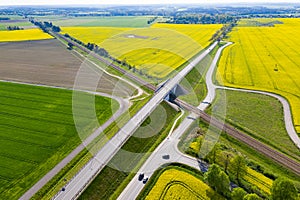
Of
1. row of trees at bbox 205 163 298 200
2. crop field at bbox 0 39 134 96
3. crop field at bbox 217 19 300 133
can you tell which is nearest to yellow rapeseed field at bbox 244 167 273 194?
row of trees at bbox 205 163 298 200

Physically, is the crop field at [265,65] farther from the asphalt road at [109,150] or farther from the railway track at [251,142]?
the asphalt road at [109,150]

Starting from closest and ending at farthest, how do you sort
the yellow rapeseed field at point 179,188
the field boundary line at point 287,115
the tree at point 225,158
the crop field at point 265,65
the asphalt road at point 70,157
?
the yellow rapeseed field at point 179,188
the asphalt road at point 70,157
the tree at point 225,158
the field boundary line at point 287,115
the crop field at point 265,65

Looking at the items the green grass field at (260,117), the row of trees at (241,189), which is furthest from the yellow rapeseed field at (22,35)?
the row of trees at (241,189)

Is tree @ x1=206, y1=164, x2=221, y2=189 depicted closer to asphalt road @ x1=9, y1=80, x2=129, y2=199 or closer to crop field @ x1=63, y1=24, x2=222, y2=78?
asphalt road @ x1=9, y1=80, x2=129, y2=199

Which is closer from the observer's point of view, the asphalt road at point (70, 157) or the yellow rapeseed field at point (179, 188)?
the yellow rapeseed field at point (179, 188)

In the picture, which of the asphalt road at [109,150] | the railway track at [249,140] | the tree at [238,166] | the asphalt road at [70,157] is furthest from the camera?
the railway track at [249,140]

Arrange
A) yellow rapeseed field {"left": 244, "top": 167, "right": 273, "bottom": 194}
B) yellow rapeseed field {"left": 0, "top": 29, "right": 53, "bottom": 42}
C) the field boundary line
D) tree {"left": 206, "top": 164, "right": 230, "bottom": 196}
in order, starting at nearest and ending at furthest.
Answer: tree {"left": 206, "top": 164, "right": 230, "bottom": 196}, yellow rapeseed field {"left": 244, "top": 167, "right": 273, "bottom": 194}, the field boundary line, yellow rapeseed field {"left": 0, "top": 29, "right": 53, "bottom": 42}
